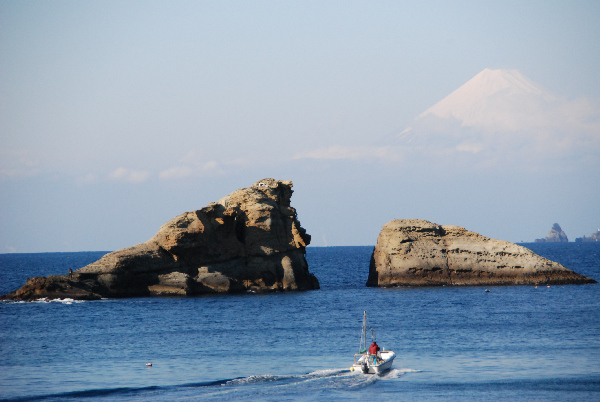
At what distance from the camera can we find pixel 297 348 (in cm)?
4562

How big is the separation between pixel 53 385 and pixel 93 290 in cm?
3778

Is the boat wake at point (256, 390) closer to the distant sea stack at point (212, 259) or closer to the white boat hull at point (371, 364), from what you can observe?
the white boat hull at point (371, 364)

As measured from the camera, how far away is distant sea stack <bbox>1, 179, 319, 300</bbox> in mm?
73500

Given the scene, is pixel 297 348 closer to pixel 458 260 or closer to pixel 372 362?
pixel 372 362

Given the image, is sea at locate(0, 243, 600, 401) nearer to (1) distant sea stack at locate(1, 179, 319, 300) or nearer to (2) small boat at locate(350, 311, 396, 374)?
(2) small boat at locate(350, 311, 396, 374)

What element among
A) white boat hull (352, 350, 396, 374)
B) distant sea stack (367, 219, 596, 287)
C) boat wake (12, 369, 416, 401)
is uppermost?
distant sea stack (367, 219, 596, 287)

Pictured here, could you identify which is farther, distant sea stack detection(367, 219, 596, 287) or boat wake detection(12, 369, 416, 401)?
distant sea stack detection(367, 219, 596, 287)

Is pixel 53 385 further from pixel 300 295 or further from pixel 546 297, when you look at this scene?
pixel 546 297

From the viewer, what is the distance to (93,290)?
72.8m

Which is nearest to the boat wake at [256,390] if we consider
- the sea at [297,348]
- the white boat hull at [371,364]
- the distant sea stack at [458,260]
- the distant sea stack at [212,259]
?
the sea at [297,348]

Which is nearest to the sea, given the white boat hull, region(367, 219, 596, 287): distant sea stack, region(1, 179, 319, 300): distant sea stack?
the white boat hull

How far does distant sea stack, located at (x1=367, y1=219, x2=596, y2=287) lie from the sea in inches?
388

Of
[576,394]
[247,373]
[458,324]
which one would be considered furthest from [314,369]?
[458,324]

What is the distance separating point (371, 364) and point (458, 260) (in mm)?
47666
